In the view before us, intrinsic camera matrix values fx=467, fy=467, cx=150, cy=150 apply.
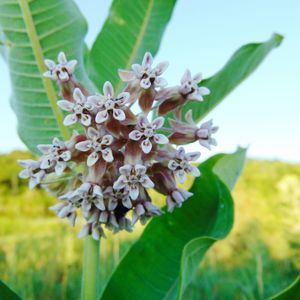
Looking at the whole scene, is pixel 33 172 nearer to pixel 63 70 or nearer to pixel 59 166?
pixel 59 166

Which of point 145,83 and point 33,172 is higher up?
point 145,83

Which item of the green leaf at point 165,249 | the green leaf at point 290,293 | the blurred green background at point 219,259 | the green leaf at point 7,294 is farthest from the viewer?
the blurred green background at point 219,259

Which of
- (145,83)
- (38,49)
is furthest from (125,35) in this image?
(145,83)

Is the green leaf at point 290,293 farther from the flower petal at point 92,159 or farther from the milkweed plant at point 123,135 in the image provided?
the flower petal at point 92,159

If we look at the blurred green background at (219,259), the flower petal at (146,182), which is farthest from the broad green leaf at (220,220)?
the blurred green background at (219,259)

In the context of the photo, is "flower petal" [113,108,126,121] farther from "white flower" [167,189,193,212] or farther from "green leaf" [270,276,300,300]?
"green leaf" [270,276,300,300]

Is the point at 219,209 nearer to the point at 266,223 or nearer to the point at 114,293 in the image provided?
the point at 114,293

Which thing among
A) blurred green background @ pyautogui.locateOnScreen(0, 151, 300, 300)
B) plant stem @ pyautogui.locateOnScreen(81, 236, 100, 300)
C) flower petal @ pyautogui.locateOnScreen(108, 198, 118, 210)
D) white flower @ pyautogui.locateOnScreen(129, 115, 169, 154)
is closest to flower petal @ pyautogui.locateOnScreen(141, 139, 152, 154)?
white flower @ pyautogui.locateOnScreen(129, 115, 169, 154)
